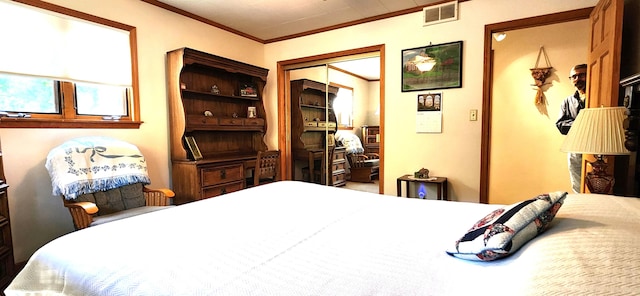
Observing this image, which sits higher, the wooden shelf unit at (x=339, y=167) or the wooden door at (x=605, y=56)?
the wooden door at (x=605, y=56)

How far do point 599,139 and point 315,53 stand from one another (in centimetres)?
316

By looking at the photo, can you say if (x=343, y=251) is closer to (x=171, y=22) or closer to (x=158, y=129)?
(x=158, y=129)

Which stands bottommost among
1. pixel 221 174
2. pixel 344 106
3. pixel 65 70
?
pixel 221 174

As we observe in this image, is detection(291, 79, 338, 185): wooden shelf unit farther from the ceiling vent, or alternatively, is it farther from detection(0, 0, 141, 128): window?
detection(0, 0, 141, 128): window

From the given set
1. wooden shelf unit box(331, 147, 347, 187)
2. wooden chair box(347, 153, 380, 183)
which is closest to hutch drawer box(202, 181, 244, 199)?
wooden shelf unit box(331, 147, 347, 187)

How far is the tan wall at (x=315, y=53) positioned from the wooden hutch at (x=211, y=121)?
19 cm

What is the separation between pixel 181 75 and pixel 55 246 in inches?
96.3

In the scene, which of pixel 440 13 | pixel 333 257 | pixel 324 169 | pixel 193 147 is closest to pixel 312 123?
pixel 324 169

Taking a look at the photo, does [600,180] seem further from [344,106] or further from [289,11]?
[344,106]

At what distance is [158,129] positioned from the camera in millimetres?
3199

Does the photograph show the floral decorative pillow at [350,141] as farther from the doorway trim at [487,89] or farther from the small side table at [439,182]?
the doorway trim at [487,89]

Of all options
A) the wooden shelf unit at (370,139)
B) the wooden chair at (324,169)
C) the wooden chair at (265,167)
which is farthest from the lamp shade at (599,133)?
the wooden chair at (324,169)

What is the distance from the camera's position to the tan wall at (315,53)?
2373mm

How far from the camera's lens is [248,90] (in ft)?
13.2
